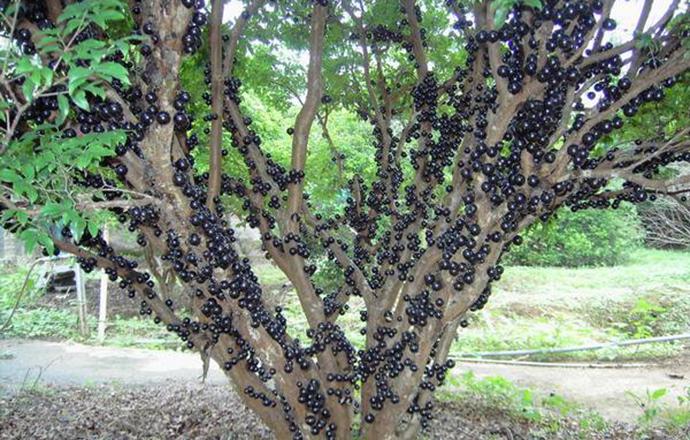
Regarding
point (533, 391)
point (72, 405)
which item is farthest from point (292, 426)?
point (533, 391)

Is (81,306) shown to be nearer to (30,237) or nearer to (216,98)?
(216,98)

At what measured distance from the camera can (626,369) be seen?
333 inches

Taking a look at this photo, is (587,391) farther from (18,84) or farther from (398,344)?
(18,84)

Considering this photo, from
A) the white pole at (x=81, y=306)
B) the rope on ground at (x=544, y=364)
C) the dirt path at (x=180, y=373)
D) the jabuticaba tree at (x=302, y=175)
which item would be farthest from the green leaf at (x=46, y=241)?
the white pole at (x=81, y=306)

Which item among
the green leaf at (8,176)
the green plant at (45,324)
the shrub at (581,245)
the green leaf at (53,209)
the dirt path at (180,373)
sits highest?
the green leaf at (8,176)

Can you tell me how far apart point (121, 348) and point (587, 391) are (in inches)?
288

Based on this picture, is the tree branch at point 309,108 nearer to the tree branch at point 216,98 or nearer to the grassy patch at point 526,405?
the tree branch at point 216,98

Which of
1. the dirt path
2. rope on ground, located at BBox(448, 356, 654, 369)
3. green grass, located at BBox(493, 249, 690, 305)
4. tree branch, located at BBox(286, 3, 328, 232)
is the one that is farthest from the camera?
green grass, located at BBox(493, 249, 690, 305)

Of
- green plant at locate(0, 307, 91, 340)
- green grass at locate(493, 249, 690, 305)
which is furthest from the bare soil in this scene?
green grass at locate(493, 249, 690, 305)

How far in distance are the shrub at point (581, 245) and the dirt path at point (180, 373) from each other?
7.94 m

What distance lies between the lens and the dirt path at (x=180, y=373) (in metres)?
7.18

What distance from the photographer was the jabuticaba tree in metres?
2.76

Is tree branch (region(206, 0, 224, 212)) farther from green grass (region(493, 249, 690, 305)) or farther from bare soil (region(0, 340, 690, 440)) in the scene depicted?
green grass (region(493, 249, 690, 305))

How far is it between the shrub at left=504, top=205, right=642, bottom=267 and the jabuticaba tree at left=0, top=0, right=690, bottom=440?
485 inches
